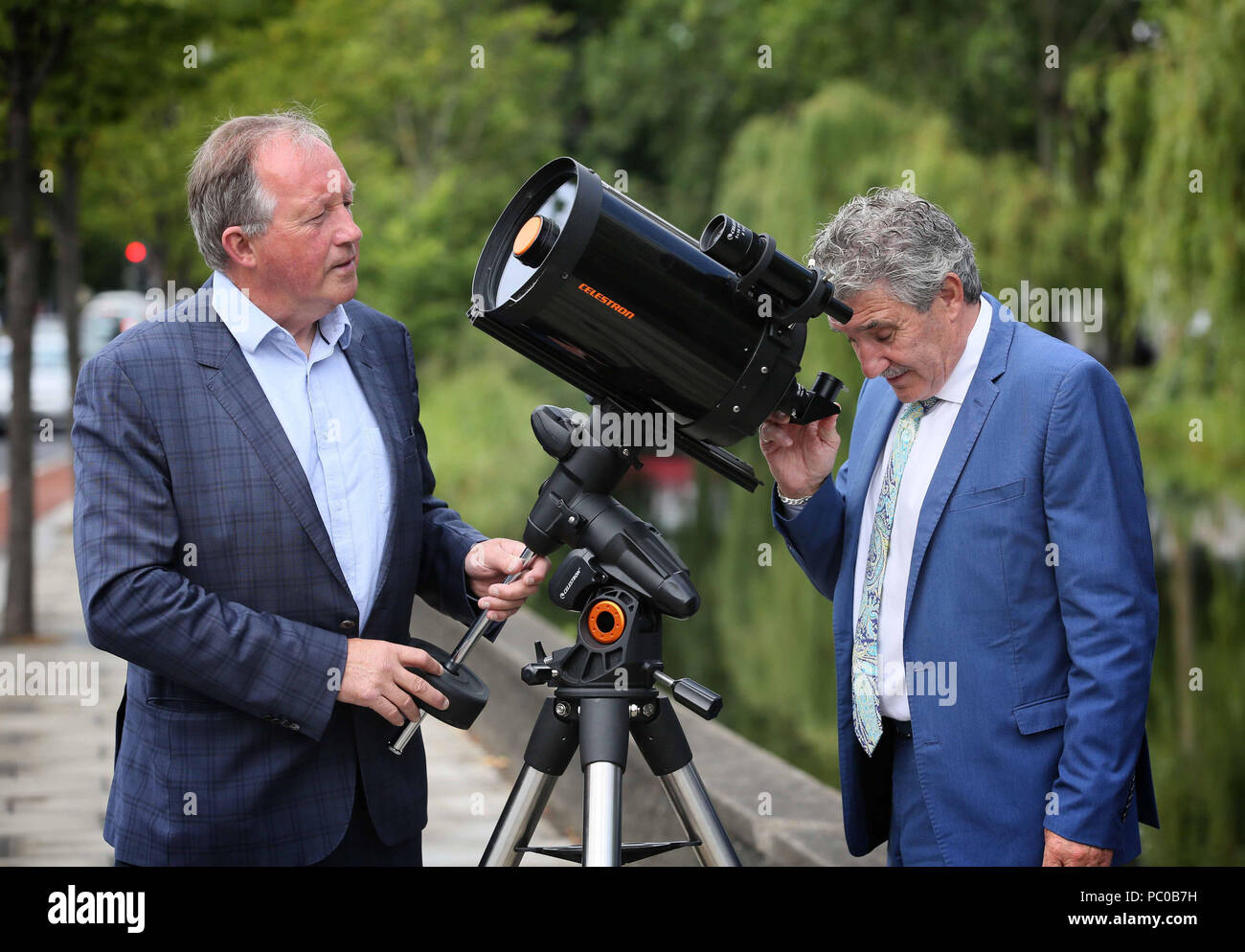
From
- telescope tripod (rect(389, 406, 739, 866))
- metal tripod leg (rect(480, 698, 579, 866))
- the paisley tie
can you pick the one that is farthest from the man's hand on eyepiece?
metal tripod leg (rect(480, 698, 579, 866))

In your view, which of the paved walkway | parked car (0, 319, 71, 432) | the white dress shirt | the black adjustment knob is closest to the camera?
the black adjustment knob

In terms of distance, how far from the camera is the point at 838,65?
2691 centimetres

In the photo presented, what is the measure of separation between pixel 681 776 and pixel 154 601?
1020mm

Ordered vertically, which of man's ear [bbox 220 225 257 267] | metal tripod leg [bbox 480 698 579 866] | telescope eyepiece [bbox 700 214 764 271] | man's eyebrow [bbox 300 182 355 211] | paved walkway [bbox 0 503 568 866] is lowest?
paved walkway [bbox 0 503 568 866]

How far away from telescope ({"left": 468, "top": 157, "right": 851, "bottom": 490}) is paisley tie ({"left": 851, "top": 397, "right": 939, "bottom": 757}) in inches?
13.4

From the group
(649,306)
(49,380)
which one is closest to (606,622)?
(649,306)

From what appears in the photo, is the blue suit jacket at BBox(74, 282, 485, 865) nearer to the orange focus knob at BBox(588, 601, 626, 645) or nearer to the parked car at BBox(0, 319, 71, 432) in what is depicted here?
the orange focus knob at BBox(588, 601, 626, 645)

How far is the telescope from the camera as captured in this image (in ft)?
7.98

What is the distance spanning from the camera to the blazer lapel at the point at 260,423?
102 inches

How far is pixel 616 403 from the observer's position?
103 inches

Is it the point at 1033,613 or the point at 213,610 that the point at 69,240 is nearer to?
the point at 213,610

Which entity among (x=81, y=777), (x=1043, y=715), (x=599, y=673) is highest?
(x=599, y=673)

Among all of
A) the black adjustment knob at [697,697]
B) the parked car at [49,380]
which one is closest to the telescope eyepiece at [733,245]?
the black adjustment knob at [697,697]

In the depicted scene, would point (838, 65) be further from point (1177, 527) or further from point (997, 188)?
point (1177, 527)
